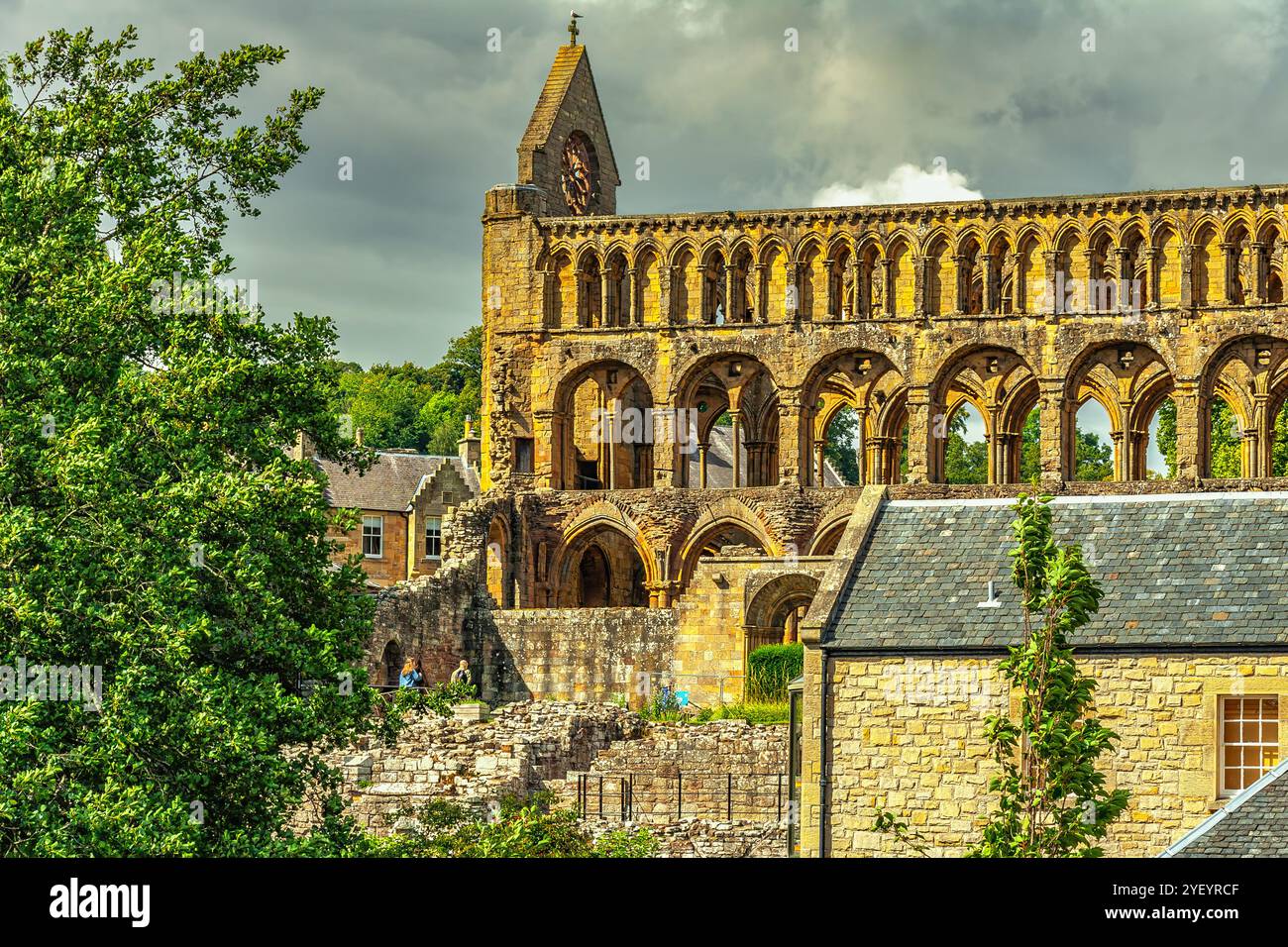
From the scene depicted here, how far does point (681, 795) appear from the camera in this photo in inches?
1784

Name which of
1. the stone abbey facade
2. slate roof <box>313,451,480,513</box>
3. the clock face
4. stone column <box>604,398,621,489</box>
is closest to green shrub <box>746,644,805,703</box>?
the stone abbey facade

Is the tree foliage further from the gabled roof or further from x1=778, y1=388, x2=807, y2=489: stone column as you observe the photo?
x1=778, y1=388, x2=807, y2=489: stone column

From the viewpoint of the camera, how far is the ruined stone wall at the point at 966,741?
34219 millimetres

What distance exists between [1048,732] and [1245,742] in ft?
20.5

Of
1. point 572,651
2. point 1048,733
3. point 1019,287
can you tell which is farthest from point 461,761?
point 1019,287

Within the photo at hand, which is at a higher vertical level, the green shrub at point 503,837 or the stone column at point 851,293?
the stone column at point 851,293

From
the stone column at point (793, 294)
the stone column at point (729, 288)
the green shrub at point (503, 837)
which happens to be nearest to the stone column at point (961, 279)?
the stone column at point (793, 294)

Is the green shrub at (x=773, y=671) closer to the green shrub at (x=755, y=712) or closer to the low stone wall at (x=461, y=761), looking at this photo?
the green shrub at (x=755, y=712)

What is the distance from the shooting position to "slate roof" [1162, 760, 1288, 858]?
86.4 feet

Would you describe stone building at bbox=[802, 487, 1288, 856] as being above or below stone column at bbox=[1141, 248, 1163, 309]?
below

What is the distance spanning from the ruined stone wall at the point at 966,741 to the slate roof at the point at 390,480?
50957mm

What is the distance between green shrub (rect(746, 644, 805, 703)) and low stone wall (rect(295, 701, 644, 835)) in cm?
614
